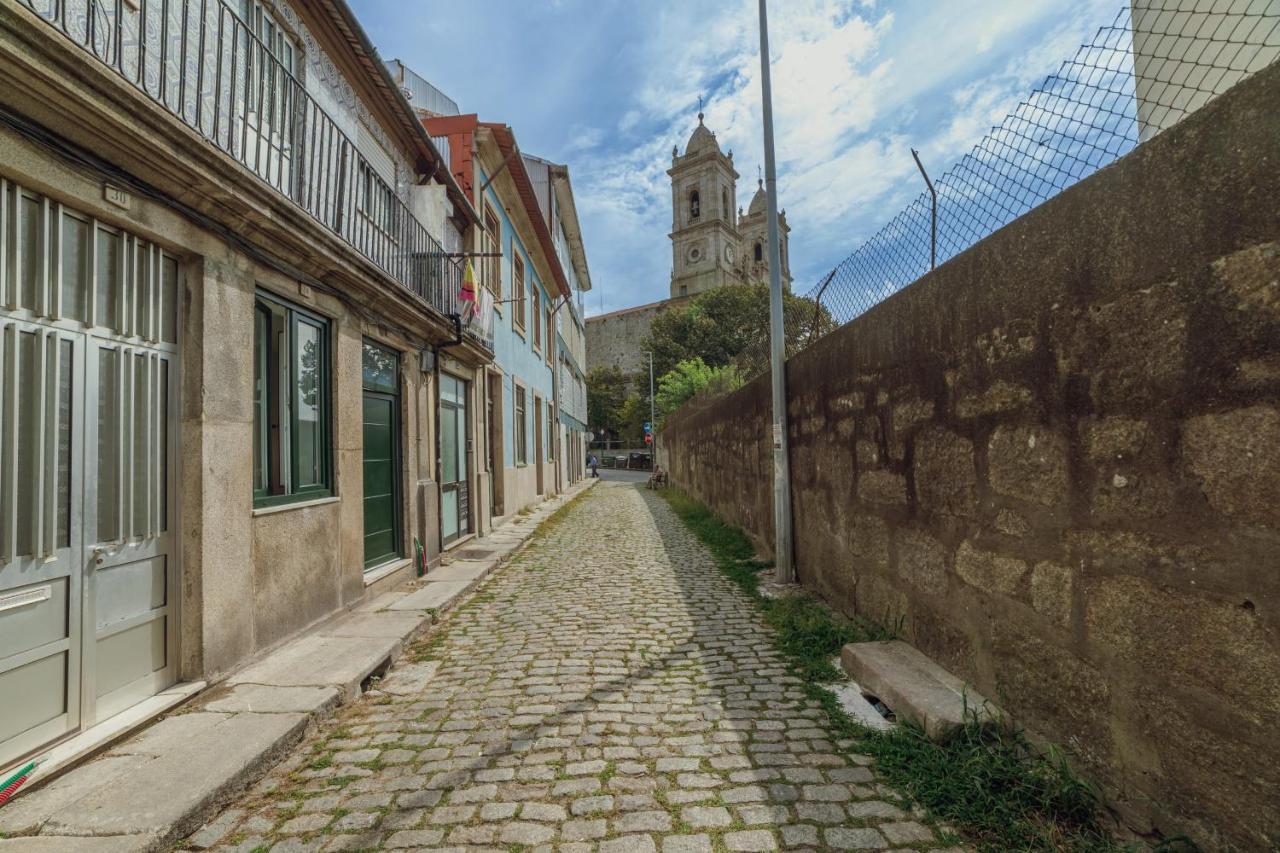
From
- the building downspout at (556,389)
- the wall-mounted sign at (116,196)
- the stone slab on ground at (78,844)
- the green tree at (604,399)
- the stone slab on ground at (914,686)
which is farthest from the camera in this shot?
the green tree at (604,399)

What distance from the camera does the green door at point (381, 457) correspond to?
607cm

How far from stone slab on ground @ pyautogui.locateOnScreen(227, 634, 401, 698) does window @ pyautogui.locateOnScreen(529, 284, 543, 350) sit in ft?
40.1

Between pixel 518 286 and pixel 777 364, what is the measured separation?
29.7 feet

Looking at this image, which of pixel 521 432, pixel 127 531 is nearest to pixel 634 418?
pixel 521 432

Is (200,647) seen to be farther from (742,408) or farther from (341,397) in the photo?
(742,408)

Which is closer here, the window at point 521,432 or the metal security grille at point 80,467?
the metal security grille at point 80,467

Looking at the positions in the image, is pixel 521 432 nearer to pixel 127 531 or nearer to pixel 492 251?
pixel 492 251

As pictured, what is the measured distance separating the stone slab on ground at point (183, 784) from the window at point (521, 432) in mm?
10521

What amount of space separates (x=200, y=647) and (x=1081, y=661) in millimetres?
4133

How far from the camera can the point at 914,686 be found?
302 centimetres

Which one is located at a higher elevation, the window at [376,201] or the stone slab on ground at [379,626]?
the window at [376,201]

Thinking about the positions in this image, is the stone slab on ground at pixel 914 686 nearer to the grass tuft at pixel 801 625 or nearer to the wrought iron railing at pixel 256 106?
the grass tuft at pixel 801 625

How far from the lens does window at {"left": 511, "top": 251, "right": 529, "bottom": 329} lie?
1312 cm

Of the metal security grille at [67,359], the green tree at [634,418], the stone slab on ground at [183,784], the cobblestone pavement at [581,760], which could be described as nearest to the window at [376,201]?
the metal security grille at [67,359]
